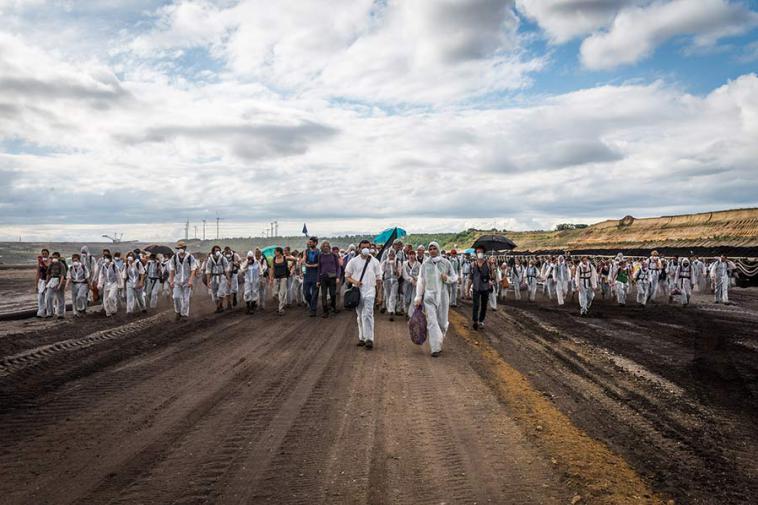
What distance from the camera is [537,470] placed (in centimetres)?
470

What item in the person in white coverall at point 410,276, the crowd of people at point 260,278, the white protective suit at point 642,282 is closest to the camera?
the crowd of people at point 260,278

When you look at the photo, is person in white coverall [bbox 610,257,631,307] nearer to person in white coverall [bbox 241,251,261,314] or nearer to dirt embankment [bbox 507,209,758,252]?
person in white coverall [bbox 241,251,261,314]

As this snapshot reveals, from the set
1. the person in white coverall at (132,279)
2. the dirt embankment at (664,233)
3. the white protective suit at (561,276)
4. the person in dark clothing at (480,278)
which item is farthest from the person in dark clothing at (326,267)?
the dirt embankment at (664,233)

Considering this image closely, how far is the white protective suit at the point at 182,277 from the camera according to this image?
48.8 ft

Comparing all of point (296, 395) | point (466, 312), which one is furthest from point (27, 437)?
point (466, 312)

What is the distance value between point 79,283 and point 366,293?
10602mm

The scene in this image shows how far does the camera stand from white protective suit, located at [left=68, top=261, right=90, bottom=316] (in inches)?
619

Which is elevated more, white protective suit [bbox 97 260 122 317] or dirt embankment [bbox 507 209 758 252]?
dirt embankment [bbox 507 209 758 252]

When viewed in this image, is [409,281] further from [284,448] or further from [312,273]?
[284,448]

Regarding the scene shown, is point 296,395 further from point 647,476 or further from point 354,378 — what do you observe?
point 647,476

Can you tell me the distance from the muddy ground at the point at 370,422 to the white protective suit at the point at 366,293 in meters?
0.44

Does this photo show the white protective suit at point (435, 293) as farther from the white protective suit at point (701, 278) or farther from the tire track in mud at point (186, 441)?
the white protective suit at point (701, 278)

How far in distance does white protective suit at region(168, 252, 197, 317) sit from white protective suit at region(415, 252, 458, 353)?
→ 25.8ft

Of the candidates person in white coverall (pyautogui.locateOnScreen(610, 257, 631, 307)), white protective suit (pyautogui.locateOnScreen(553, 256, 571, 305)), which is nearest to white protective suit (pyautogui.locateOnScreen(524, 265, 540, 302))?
white protective suit (pyautogui.locateOnScreen(553, 256, 571, 305))
